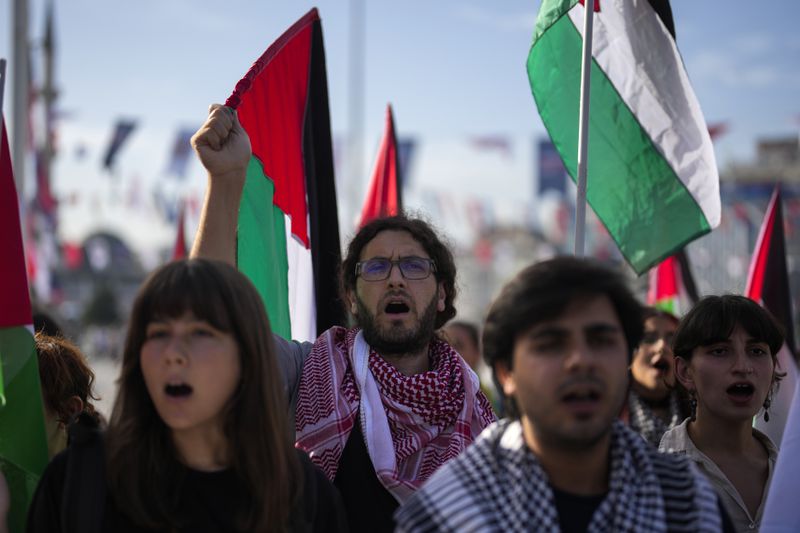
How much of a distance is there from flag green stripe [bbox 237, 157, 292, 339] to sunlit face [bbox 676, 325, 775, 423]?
1466mm

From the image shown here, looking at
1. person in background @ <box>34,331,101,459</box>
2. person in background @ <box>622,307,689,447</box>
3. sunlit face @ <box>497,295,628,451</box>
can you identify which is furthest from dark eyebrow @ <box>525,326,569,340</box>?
person in background @ <box>622,307,689,447</box>

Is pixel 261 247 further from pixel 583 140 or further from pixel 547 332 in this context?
pixel 547 332

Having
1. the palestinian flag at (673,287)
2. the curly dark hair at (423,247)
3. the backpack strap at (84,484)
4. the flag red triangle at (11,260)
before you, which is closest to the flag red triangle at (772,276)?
the palestinian flag at (673,287)

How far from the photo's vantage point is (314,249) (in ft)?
12.3

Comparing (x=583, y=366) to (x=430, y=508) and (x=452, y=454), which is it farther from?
(x=452, y=454)

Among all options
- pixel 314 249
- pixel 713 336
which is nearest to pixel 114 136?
pixel 314 249

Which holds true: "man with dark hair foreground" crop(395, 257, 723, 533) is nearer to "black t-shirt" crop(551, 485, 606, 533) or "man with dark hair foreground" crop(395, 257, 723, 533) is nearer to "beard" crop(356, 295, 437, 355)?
"black t-shirt" crop(551, 485, 606, 533)

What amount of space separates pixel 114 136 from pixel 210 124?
64.1ft

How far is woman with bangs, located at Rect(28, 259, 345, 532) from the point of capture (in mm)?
1905

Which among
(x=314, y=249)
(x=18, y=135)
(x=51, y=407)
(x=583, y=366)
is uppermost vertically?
(x=18, y=135)

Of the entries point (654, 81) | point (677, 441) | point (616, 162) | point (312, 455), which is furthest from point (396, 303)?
point (654, 81)

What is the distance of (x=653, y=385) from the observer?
4602mm

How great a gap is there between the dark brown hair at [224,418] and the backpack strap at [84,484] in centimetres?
3

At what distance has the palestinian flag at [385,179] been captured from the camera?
5465mm
